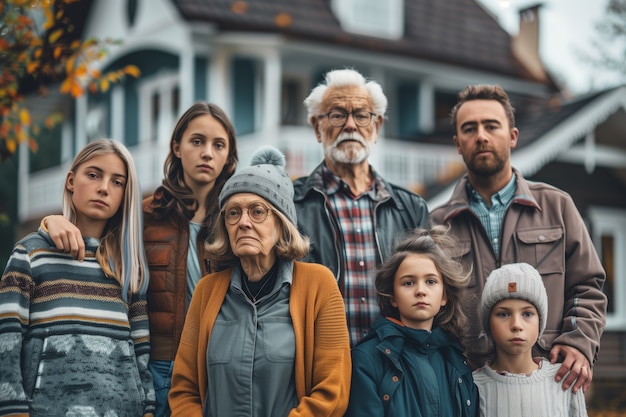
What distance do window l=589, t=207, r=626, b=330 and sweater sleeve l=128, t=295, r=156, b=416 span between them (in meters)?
12.8

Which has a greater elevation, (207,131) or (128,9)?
(128,9)

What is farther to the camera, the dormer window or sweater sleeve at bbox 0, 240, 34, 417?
the dormer window

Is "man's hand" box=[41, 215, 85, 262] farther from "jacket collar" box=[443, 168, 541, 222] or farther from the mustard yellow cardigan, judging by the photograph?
"jacket collar" box=[443, 168, 541, 222]

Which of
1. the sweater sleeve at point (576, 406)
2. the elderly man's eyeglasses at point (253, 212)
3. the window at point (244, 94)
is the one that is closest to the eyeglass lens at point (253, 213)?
the elderly man's eyeglasses at point (253, 212)

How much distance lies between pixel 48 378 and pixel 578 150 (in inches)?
480

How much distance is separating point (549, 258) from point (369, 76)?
40.3ft

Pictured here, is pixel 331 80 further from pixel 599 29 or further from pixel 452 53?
pixel 599 29

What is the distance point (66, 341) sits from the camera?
3736mm

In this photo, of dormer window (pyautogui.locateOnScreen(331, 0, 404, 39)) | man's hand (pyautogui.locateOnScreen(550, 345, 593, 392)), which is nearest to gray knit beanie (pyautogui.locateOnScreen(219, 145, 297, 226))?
man's hand (pyautogui.locateOnScreen(550, 345, 593, 392))

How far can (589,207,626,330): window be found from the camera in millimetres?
15508

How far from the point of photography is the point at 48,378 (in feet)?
12.0

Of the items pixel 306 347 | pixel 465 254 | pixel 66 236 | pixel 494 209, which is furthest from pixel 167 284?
pixel 494 209

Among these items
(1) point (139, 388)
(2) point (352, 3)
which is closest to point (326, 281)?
(1) point (139, 388)

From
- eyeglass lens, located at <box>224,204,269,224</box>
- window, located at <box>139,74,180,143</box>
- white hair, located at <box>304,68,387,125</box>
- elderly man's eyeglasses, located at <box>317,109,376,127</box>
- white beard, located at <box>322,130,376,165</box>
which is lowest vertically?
eyeglass lens, located at <box>224,204,269,224</box>
